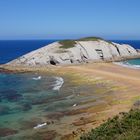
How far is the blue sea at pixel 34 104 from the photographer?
29.6 metres

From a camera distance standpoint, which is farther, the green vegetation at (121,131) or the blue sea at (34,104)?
the blue sea at (34,104)

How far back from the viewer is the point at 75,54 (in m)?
85.8

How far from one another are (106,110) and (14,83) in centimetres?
2736

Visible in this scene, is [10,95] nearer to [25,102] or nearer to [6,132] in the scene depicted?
[25,102]

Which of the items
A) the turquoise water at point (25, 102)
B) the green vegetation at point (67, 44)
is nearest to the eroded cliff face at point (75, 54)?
the green vegetation at point (67, 44)

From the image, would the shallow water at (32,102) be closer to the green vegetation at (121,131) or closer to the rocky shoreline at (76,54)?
the green vegetation at (121,131)

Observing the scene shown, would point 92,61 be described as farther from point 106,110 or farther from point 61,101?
point 106,110

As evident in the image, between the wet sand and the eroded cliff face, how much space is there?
477 inches

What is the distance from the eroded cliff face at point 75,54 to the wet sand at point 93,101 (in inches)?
477

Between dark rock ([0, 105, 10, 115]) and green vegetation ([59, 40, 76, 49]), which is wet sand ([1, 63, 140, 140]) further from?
green vegetation ([59, 40, 76, 49])

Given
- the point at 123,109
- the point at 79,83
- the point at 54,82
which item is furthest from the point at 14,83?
the point at 123,109

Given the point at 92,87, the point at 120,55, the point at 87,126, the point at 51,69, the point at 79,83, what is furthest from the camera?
the point at 120,55

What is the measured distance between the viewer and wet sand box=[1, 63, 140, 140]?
29750 mm

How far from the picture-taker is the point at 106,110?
34625 mm
